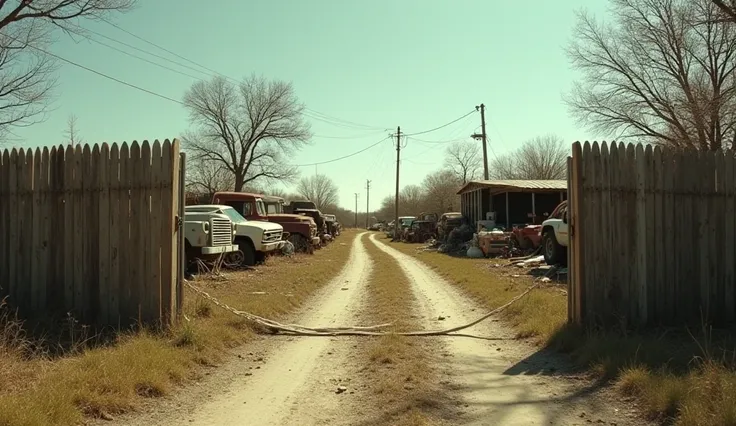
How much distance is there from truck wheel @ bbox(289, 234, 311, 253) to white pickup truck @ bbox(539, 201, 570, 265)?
1069 centimetres

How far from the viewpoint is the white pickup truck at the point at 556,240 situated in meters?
15.4

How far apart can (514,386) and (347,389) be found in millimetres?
1640

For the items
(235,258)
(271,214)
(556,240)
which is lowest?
(235,258)

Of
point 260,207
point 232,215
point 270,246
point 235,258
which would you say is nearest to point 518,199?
point 260,207

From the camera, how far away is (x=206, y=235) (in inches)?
571

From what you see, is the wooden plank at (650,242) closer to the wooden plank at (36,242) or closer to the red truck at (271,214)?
the wooden plank at (36,242)

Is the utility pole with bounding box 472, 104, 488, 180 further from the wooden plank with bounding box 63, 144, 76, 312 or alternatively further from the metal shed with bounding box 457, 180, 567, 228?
the wooden plank with bounding box 63, 144, 76, 312

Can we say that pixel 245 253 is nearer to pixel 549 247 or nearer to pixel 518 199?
pixel 549 247

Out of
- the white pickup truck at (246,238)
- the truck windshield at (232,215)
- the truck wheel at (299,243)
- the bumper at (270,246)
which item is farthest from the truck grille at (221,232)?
Answer: the truck wheel at (299,243)

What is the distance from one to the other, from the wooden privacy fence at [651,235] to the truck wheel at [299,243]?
17.2 m

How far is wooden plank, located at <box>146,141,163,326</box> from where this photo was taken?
7430 millimetres

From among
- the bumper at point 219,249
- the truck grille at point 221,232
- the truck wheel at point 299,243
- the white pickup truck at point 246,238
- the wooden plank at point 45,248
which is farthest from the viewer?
the truck wheel at point 299,243

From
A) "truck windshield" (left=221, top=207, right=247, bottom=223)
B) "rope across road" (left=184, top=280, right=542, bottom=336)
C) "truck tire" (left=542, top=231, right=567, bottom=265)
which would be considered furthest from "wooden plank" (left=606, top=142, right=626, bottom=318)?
"truck windshield" (left=221, top=207, right=247, bottom=223)

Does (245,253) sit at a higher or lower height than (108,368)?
higher
